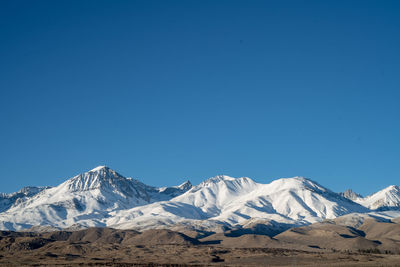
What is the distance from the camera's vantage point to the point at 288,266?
19875 centimetres

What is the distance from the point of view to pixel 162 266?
656ft

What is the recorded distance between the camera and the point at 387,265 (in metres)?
198

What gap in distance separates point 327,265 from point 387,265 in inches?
879

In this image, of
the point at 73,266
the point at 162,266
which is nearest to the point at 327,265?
the point at 162,266

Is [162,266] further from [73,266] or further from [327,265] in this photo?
[327,265]

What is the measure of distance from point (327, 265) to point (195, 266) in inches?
1944

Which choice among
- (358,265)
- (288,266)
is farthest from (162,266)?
(358,265)

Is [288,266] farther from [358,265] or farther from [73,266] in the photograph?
[73,266]

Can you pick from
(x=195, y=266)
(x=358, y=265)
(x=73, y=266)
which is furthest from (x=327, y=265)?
(x=73, y=266)

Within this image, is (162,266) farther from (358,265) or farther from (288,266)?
(358,265)

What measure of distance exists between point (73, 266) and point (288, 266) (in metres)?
80.6

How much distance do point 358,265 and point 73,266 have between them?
4217 inches

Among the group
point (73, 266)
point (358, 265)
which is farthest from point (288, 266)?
point (73, 266)

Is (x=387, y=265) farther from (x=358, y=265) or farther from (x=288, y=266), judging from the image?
(x=288, y=266)
